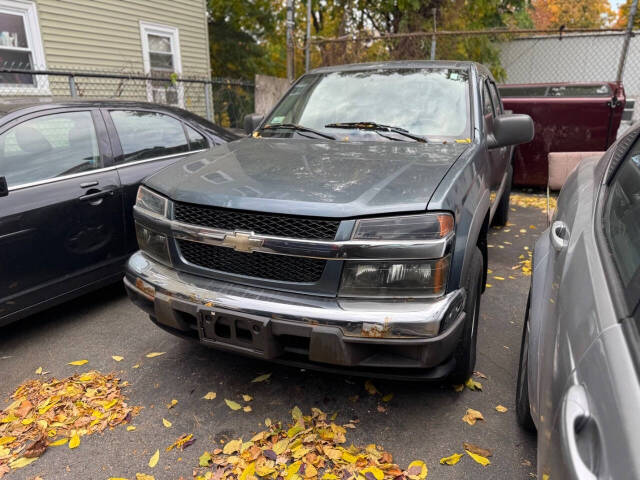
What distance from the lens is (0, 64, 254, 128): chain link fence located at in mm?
8742

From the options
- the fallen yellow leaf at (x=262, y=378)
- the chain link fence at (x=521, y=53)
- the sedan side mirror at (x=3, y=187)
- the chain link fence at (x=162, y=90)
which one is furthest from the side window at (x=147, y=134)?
the chain link fence at (x=521, y=53)

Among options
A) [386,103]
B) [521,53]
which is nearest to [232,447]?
[386,103]

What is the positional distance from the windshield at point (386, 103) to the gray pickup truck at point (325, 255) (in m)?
0.24

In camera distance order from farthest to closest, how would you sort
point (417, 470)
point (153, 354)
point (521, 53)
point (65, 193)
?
point (521, 53)
point (65, 193)
point (153, 354)
point (417, 470)

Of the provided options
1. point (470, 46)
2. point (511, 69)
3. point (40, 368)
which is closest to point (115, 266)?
point (40, 368)

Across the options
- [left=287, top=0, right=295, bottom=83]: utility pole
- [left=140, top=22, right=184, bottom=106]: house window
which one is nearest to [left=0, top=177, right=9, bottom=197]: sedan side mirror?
[left=287, top=0, right=295, bottom=83]: utility pole

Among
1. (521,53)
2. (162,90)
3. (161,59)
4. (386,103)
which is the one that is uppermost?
(521,53)

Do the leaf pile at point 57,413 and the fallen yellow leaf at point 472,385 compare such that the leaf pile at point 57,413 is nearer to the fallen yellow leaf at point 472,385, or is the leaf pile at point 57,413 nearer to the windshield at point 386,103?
the fallen yellow leaf at point 472,385

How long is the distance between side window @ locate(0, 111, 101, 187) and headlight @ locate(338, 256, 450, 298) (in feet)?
7.90

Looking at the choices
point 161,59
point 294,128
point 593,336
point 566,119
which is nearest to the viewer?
point 593,336

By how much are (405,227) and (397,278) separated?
0.22 metres

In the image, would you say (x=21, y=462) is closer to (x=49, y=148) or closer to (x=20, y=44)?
(x=49, y=148)

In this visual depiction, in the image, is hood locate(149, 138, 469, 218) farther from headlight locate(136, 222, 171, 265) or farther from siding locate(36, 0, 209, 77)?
siding locate(36, 0, 209, 77)

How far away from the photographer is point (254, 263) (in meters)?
2.17
